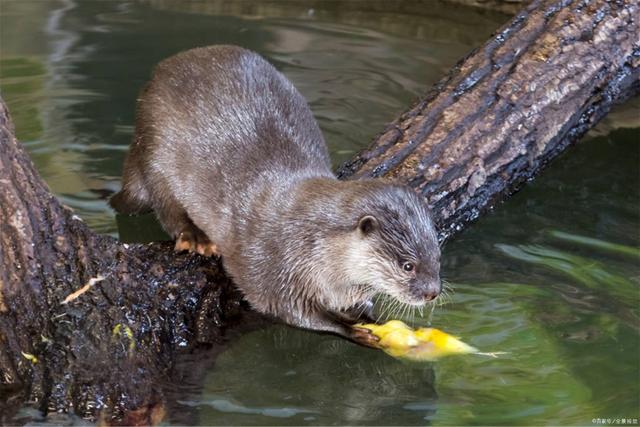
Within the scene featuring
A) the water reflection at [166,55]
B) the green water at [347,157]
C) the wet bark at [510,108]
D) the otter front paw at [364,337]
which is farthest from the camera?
the water reflection at [166,55]

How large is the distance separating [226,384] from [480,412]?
82 centimetres

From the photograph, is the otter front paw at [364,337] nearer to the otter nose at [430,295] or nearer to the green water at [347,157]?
the green water at [347,157]

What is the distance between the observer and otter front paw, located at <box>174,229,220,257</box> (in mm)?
3838

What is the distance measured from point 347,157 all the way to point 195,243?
1626 millimetres

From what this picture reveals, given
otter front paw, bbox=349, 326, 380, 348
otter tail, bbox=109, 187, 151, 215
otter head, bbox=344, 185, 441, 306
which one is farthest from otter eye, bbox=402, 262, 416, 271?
otter tail, bbox=109, 187, 151, 215

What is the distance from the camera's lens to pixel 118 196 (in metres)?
4.41

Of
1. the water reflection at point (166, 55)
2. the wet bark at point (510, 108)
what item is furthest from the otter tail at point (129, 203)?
the wet bark at point (510, 108)

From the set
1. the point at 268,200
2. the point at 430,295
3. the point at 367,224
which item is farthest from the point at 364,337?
the point at 268,200

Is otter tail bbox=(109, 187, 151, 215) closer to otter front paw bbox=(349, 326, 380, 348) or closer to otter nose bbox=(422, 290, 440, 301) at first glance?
otter front paw bbox=(349, 326, 380, 348)

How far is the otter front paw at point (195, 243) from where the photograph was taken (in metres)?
3.84

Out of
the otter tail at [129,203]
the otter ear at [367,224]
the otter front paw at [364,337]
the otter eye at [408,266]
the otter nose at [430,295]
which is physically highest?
the otter ear at [367,224]

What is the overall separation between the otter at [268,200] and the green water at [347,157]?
0.88ft

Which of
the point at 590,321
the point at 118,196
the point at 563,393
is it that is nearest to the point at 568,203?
the point at 590,321

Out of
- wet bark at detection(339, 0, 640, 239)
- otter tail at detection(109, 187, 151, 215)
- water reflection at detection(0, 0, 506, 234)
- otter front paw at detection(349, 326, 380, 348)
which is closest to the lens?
otter front paw at detection(349, 326, 380, 348)
